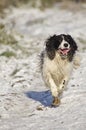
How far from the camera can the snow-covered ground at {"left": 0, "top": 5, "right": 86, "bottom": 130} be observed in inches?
350

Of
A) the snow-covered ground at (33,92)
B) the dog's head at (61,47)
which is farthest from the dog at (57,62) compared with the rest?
the snow-covered ground at (33,92)

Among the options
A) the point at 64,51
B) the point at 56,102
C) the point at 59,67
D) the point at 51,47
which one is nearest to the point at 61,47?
the point at 64,51

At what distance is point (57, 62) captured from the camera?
1008cm

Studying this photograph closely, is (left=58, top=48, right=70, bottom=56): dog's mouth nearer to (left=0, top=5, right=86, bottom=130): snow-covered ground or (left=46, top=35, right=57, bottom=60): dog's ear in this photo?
(left=46, top=35, right=57, bottom=60): dog's ear

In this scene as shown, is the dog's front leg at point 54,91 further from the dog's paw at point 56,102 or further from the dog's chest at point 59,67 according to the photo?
the dog's chest at point 59,67

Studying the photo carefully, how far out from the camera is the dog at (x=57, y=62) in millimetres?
9875

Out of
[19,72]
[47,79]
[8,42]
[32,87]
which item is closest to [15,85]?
[32,87]

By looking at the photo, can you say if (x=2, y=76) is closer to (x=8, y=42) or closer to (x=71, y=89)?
(x=71, y=89)

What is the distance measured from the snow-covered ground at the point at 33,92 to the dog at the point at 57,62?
0.31 m

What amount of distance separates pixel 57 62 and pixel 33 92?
193cm

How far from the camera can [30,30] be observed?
22.6 m

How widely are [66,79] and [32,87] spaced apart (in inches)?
90.7

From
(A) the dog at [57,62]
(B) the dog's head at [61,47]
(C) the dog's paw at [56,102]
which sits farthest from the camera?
(C) the dog's paw at [56,102]

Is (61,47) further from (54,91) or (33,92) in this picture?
(33,92)
